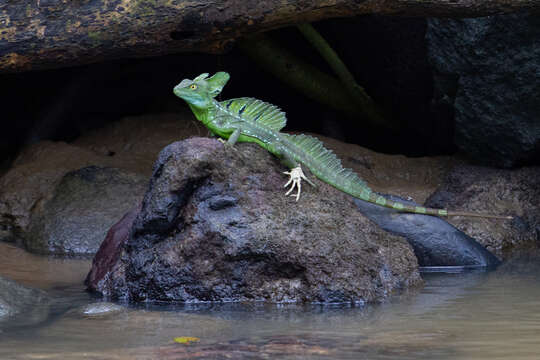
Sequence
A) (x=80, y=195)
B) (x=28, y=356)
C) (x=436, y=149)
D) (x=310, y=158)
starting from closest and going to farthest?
(x=28, y=356) → (x=310, y=158) → (x=80, y=195) → (x=436, y=149)

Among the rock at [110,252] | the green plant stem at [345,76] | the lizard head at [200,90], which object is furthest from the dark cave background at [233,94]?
the rock at [110,252]

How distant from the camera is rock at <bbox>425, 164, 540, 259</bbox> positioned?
6.82 metres

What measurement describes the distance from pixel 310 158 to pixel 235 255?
110 cm

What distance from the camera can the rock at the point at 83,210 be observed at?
694 cm

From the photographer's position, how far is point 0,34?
19.2ft

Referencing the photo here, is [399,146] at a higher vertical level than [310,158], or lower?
higher

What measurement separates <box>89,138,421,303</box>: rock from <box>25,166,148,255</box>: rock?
217 cm

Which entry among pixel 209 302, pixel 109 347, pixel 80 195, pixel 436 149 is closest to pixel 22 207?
pixel 80 195

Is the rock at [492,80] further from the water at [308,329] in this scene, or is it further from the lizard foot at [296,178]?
the lizard foot at [296,178]

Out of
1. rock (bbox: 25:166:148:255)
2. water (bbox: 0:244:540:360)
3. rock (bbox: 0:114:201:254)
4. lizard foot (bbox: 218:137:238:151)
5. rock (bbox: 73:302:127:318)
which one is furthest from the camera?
rock (bbox: 0:114:201:254)

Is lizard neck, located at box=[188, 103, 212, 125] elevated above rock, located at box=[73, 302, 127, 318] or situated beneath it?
elevated above

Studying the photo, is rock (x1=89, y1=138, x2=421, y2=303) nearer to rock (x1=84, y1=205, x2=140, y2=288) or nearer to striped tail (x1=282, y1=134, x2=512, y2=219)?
rock (x1=84, y1=205, x2=140, y2=288)

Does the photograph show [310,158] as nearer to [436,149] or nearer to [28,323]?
[28,323]

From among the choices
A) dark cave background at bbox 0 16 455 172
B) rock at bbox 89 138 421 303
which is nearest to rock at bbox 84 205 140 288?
rock at bbox 89 138 421 303
